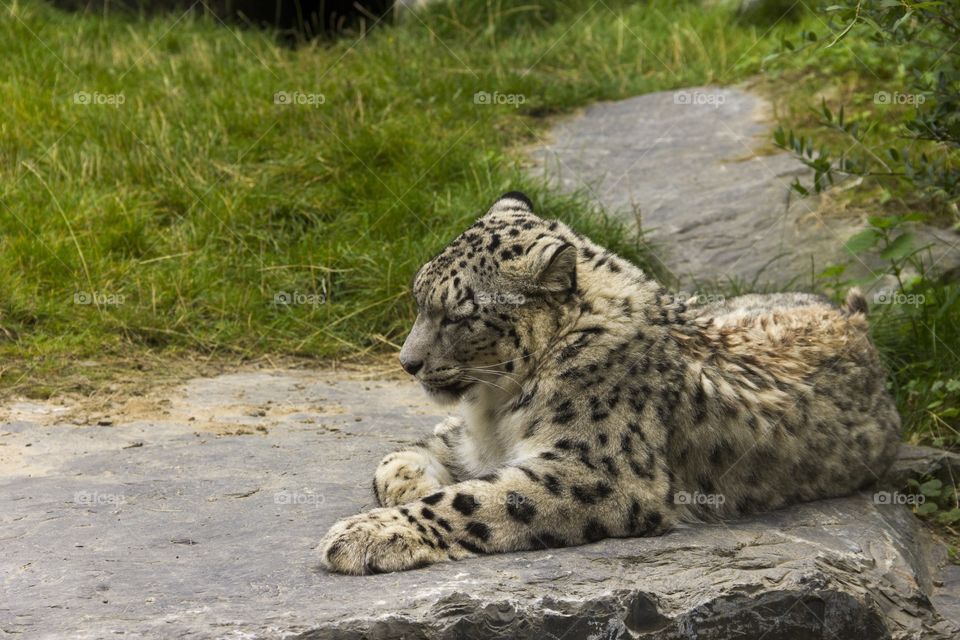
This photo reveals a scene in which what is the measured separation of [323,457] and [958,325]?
451 centimetres

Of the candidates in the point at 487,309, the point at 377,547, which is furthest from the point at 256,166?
the point at 377,547

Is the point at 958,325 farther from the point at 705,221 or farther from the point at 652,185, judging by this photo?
the point at 652,185

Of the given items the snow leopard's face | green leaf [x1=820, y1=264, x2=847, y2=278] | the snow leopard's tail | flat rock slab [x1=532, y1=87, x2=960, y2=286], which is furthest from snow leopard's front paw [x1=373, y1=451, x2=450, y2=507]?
flat rock slab [x1=532, y1=87, x2=960, y2=286]

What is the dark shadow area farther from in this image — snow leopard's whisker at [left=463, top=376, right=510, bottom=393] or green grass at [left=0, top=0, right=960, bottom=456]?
snow leopard's whisker at [left=463, top=376, right=510, bottom=393]

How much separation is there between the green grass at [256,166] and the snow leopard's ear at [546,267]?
3963 mm

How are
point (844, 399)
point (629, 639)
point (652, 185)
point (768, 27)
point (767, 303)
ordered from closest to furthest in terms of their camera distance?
point (629, 639)
point (844, 399)
point (767, 303)
point (652, 185)
point (768, 27)

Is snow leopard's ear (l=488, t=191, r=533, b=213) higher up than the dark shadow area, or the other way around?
snow leopard's ear (l=488, t=191, r=533, b=213)

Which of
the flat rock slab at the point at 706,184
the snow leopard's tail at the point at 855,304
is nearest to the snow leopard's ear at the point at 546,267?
the snow leopard's tail at the point at 855,304

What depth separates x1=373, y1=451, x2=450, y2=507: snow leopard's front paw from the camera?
5.96m

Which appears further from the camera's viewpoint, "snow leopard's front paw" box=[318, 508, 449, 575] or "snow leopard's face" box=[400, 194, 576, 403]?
"snow leopard's face" box=[400, 194, 576, 403]

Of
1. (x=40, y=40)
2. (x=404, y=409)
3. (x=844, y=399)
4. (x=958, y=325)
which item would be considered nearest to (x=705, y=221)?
(x=958, y=325)

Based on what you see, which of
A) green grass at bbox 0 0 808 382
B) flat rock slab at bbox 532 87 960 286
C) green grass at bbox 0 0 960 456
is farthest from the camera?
flat rock slab at bbox 532 87 960 286

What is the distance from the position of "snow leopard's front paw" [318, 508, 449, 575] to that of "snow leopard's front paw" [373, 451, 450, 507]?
1.68 ft

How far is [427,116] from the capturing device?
12.2 m
